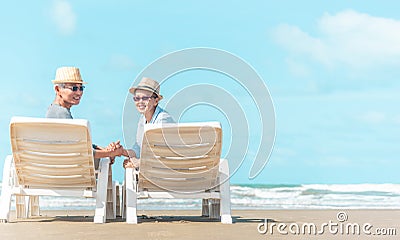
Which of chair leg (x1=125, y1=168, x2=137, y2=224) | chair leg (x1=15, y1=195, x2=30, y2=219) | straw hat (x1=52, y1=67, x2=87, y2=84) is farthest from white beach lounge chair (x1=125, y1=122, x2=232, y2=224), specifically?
chair leg (x1=15, y1=195, x2=30, y2=219)

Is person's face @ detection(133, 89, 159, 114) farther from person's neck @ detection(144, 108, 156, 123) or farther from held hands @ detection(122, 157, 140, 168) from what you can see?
held hands @ detection(122, 157, 140, 168)

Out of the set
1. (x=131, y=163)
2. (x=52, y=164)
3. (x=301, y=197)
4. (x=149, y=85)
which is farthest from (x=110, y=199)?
(x=301, y=197)

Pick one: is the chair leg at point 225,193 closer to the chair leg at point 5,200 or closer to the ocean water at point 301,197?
the chair leg at point 5,200

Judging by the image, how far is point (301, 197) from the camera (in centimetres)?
2012

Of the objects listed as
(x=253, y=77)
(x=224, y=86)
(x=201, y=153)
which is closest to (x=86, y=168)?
(x=201, y=153)

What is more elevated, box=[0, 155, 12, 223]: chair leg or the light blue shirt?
the light blue shirt

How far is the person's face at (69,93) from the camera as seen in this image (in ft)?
23.5

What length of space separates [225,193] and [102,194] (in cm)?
131

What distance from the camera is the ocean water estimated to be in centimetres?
1628

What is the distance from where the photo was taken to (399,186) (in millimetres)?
22016

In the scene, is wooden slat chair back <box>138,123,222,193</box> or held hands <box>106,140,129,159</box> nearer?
wooden slat chair back <box>138,123,222,193</box>

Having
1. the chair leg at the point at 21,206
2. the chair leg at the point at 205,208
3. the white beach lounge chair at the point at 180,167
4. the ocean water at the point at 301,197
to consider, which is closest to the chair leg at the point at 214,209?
the chair leg at the point at 205,208

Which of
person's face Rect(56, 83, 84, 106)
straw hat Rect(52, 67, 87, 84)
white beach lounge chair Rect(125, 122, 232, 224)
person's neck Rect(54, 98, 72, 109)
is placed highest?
straw hat Rect(52, 67, 87, 84)

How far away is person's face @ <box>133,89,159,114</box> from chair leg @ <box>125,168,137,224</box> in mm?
847
